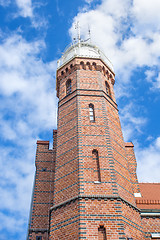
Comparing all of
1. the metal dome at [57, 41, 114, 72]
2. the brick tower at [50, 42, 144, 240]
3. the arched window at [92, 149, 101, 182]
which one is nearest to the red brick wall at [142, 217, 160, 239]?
the brick tower at [50, 42, 144, 240]

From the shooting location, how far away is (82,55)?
15547 mm

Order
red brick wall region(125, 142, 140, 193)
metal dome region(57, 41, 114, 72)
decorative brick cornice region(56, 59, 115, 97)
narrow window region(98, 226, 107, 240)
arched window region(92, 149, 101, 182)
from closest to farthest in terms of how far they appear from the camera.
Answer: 1. narrow window region(98, 226, 107, 240)
2. arched window region(92, 149, 101, 182)
3. red brick wall region(125, 142, 140, 193)
4. decorative brick cornice region(56, 59, 115, 97)
5. metal dome region(57, 41, 114, 72)

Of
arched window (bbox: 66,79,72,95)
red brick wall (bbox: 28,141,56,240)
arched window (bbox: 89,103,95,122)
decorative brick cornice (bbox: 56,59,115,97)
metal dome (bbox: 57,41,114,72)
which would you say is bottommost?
red brick wall (bbox: 28,141,56,240)

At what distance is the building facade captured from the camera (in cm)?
888

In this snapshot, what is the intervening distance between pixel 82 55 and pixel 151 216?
9963mm

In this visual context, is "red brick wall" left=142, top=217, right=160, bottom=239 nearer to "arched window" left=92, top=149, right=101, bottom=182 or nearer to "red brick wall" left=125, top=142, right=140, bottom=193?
"red brick wall" left=125, top=142, right=140, bottom=193

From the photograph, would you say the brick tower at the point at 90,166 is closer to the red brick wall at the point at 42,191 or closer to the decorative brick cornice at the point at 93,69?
the decorative brick cornice at the point at 93,69

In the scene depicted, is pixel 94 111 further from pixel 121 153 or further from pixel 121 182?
pixel 121 182

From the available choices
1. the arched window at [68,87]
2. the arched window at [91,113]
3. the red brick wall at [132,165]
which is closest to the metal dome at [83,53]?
the arched window at [68,87]

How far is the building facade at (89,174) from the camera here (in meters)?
8.88

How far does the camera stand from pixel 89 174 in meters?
9.91

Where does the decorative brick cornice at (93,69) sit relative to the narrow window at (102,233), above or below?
A: above

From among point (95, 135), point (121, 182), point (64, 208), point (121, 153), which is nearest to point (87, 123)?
point (95, 135)

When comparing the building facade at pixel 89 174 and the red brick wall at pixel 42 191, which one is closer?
the building facade at pixel 89 174
